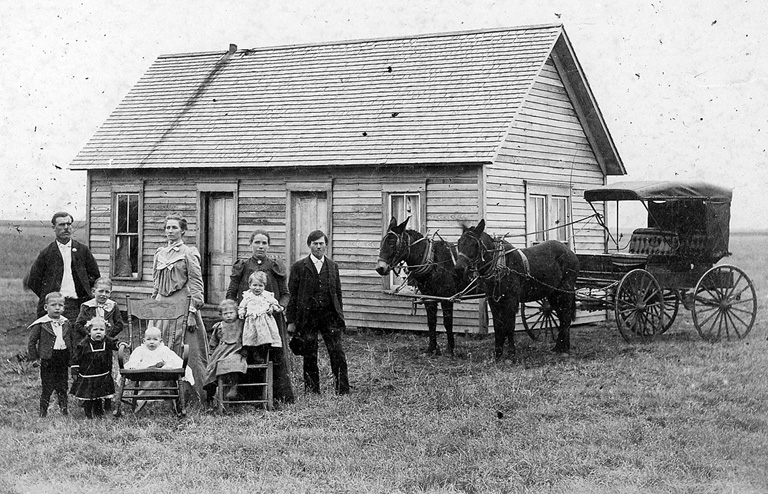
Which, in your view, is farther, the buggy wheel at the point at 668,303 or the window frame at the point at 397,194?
the window frame at the point at 397,194

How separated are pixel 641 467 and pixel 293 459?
2.92 meters

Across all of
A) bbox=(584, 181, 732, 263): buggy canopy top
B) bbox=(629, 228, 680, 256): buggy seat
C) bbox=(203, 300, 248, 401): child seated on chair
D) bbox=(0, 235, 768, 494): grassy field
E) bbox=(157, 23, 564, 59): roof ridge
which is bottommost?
bbox=(0, 235, 768, 494): grassy field

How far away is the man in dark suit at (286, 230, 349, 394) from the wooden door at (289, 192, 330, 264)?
6.95 m

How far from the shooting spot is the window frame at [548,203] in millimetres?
16281

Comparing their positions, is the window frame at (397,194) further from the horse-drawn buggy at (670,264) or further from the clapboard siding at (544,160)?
the horse-drawn buggy at (670,264)

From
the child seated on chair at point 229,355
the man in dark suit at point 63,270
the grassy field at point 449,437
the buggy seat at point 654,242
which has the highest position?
the buggy seat at point 654,242

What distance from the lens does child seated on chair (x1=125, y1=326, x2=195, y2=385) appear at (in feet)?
28.8

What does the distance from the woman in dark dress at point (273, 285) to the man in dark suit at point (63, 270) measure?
1883 mm

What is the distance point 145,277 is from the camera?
728 inches

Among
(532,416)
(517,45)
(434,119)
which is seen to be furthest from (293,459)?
(517,45)

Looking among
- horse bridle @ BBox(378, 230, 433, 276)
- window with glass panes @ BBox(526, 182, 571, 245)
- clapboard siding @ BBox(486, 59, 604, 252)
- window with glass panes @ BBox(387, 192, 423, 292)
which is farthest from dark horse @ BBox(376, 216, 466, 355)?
window with glass panes @ BBox(526, 182, 571, 245)

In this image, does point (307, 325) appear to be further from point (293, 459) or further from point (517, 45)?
point (517, 45)

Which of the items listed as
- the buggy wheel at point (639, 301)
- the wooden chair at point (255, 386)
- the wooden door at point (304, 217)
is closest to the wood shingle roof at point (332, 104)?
the wooden door at point (304, 217)

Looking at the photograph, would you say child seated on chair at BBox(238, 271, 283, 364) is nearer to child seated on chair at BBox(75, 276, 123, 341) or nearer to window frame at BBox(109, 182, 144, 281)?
child seated on chair at BBox(75, 276, 123, 341)
